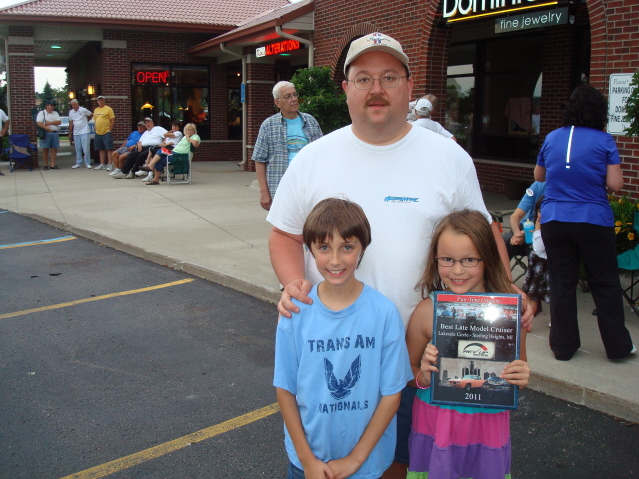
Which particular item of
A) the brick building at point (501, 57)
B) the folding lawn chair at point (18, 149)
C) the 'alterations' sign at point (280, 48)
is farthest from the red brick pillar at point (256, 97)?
the folding lawn chair at point (18, 149)

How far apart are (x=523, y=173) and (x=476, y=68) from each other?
285 cm

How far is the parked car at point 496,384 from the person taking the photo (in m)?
2.18

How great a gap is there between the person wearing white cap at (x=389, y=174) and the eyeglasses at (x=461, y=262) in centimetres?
10

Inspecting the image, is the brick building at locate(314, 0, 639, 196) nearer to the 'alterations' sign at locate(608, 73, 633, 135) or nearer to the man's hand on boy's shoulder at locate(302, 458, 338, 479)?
Answer: the 'alterations' sign at locate(608, 73, 633, 135)

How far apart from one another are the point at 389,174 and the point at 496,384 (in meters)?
0.81

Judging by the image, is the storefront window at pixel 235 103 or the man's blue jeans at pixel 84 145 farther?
the storefront window at pixel 235 103

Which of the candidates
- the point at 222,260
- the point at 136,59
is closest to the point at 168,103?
the point at 136,59

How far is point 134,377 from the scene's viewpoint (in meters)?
4.64

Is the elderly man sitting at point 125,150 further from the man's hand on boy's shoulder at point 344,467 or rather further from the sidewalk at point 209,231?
the man's hand on boy's shoulder at point 344,467

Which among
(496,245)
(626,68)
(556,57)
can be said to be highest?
(556,57)

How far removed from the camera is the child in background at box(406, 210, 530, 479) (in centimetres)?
223

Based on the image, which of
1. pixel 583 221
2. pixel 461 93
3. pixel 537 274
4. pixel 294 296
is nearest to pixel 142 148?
pixel 461 93

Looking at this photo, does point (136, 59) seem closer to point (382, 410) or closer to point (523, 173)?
point (523, 173)

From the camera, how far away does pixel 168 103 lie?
851 inches
